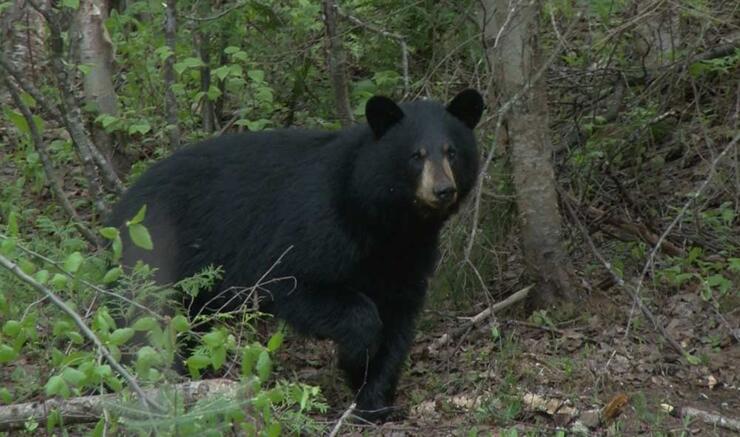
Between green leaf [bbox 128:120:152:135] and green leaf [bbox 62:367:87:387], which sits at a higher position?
green leaf [bbox 62:367:87:387]

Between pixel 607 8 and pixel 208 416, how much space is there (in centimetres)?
460

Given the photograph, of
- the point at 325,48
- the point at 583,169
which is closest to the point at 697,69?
the point at 583,169

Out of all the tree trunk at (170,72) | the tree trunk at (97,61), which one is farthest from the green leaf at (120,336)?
the tree trunk at (97,61)

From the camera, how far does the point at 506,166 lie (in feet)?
26.9

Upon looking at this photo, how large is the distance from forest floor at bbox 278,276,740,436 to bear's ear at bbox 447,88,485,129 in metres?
1.22

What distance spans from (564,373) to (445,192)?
4.20 feet

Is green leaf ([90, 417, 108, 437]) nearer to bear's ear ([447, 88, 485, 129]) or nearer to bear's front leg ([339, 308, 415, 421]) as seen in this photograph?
bear's front leg ([339, 308, 415, 421])

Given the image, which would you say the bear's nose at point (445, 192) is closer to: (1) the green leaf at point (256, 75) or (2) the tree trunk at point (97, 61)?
(1) the green leaf at point (256, 75)

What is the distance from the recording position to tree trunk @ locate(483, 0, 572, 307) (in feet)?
25.0

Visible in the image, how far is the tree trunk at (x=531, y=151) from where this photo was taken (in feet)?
25.0

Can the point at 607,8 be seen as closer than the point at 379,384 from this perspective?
No

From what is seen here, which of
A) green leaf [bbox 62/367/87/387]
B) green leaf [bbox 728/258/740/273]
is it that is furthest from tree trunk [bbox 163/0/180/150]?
green leaf [bbox 62/367/87/387]

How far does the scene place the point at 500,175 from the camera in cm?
814

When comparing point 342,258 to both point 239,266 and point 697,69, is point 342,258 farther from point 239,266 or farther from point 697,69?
point 697,69
